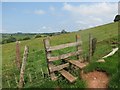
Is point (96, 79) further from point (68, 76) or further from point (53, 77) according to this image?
point (53, 77)

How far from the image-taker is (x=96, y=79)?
1444cm

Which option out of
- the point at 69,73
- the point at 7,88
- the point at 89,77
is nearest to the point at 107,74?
the point at 89,77

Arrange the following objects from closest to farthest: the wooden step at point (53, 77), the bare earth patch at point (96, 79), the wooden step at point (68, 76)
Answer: the wooden step at point (68, 76) < the bare earth patch at point (96, 79) < the wooden step at point (53, 77)

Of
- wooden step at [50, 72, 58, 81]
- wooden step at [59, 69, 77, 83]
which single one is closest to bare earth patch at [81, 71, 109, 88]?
wooden step at [59, 69, 77, 83]

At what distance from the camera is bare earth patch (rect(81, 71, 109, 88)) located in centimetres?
1370

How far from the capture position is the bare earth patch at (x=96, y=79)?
13698mm

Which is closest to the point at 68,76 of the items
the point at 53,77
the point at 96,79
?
the point at 53,77

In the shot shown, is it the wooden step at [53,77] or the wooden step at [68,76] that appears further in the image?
the wooden step at [53,77]

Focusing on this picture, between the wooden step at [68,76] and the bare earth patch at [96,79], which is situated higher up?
the wooden step at [68,76]

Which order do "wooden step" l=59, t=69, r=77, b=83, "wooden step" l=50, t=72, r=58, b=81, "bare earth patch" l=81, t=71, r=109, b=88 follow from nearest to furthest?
"wooden step" l=59, t=69, r=77, b=83 → "bare earth patch" l=81, t=71, r=109, b=88 → "wooden step" l=50, t=72, r=58, b=81

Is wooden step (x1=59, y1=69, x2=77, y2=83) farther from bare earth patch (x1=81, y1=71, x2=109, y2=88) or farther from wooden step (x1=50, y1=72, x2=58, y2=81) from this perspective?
bare earth patch (x1=81, y1=71, x2=109, y2=88)

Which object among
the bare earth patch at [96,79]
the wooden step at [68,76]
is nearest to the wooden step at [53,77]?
the wooden step at [68,76]

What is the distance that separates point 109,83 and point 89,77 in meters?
1.52

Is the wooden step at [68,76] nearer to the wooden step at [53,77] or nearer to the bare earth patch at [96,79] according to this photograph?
the wooden step at [53,77]
